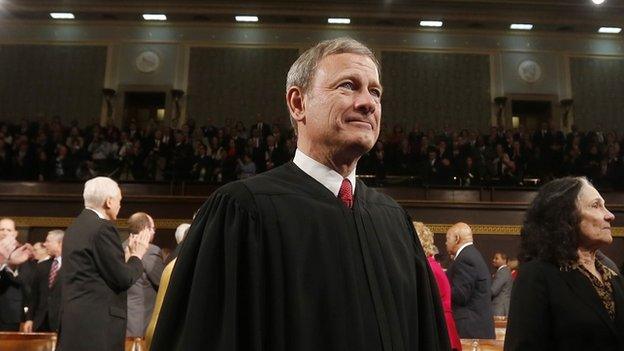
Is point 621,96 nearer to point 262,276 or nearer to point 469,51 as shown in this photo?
point 469,51

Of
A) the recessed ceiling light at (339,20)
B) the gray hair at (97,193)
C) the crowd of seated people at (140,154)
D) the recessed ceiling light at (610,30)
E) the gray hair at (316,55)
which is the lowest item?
the gray hair at (97,193)

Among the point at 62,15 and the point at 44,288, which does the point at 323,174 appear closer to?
the point at 44,288

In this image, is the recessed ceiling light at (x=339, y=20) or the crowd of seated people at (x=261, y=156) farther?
the recessed ceiling light at (x=339, y=20)

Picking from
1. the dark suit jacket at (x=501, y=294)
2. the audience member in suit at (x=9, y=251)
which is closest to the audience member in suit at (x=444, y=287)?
the audience member in suit at (x=9, y=251)

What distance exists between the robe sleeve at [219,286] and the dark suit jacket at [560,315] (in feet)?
3.70

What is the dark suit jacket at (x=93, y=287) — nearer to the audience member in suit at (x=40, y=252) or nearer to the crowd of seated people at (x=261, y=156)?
the audience member in suit at (x=40, y=252)

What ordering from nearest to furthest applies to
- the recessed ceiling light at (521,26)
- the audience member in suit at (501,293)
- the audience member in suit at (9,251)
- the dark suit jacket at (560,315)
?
the dark suit jacket at (560,315) < the audience member in suit at (9,251) < the audience member in suit at (501,293) < the recessed ceiling light at (521,26)

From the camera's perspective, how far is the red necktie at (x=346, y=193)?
1425 mm

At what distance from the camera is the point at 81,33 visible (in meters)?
14.5

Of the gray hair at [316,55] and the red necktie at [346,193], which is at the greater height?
the gray hair at [316,55]

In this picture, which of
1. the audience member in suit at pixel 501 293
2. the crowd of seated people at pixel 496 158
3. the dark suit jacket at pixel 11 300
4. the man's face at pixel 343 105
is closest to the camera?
the man's face at pixel 343 105

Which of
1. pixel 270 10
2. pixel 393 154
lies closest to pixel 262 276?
pixel 393 154

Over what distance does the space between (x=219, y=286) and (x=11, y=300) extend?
4397 millimetres

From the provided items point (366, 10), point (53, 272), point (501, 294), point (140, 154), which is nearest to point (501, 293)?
point (501, 294)
